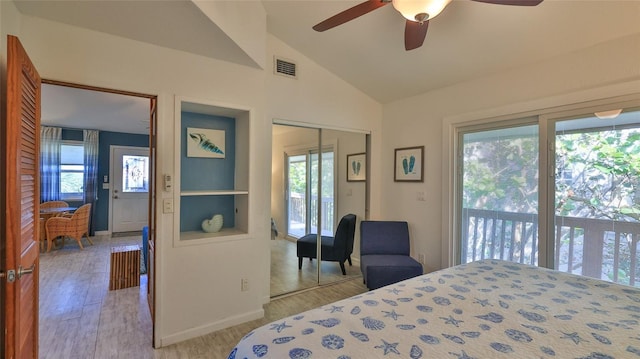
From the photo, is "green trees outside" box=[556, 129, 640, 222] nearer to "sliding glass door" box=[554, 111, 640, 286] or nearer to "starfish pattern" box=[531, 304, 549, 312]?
"sliding glass door" box=[554, 111, 640, 286]

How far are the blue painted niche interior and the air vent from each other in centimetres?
78

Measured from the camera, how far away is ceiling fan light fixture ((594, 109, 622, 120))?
2.23 meters

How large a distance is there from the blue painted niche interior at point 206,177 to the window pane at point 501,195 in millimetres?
2528

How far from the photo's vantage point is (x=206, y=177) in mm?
2773

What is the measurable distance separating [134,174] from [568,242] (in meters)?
A: 7.68

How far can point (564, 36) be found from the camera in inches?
90.0

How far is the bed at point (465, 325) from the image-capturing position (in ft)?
3.34

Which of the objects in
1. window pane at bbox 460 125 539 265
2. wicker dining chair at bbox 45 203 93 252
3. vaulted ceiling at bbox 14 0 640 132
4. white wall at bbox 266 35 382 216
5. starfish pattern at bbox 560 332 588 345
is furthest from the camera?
wicker dining chair at bbox 45 203 93 252

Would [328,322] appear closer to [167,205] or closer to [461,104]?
[167,205]

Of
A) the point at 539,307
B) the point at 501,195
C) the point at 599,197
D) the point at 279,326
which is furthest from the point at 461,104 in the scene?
the point at 279,326

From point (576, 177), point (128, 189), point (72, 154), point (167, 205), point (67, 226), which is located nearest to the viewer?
point (167, 205)

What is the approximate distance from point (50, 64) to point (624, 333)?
3.30 meters

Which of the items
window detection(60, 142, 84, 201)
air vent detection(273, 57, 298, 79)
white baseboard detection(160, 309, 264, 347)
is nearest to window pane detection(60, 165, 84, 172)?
window detection(60, 142, 84, 201)

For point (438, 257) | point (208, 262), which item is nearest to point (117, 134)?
point (208, 262)
